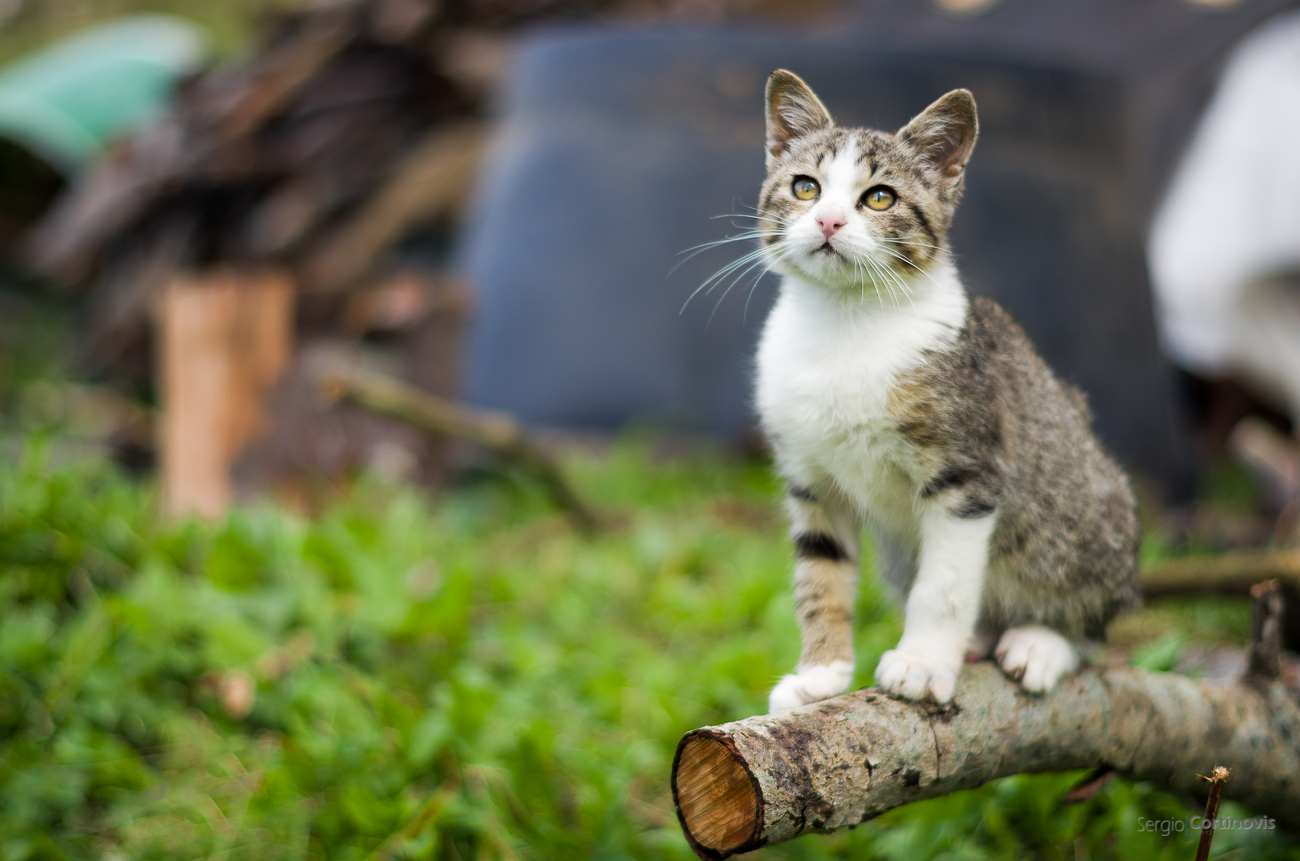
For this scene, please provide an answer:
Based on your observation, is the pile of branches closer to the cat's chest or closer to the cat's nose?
the cat's chest

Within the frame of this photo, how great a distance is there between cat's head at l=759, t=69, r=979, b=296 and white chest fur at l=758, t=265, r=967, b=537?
0.09 meters

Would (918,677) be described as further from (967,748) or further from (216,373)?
(216,373)

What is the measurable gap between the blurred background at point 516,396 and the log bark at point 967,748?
0.46 metres

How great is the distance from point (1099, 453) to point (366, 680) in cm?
227

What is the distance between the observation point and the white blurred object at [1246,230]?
5180 mm

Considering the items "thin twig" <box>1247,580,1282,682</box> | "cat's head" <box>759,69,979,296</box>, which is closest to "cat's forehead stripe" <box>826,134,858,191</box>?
"cat's head" <box>759,69,979,296</box>

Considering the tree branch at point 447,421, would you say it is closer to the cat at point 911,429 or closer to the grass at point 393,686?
the grass at point 393,686

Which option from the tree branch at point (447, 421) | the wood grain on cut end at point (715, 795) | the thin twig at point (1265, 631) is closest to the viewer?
the wood grain on cut end at point (715, 795)

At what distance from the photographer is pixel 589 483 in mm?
5266

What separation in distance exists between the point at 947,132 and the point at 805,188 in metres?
0.24

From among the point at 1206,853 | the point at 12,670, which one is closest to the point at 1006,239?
the point at 1206,853

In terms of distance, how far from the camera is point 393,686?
3.28 m

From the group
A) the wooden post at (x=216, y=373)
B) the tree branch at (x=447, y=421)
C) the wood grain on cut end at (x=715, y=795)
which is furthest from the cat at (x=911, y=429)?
the wooden post at (x=216, y=373)

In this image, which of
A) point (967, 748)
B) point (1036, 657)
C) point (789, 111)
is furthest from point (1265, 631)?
point (789, 111)
